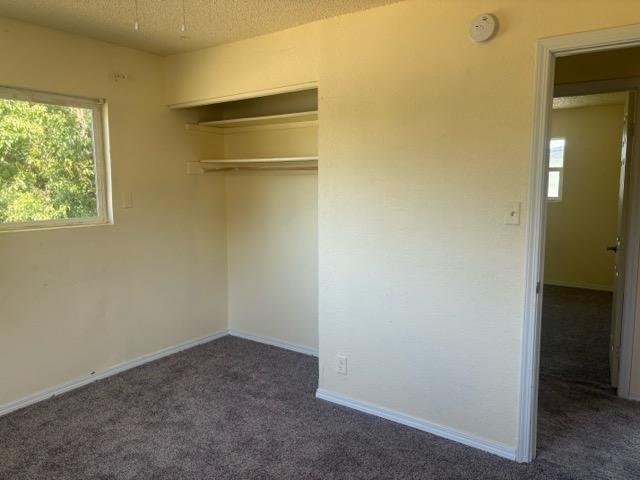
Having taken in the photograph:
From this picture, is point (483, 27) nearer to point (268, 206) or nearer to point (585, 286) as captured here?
point (268, 206)

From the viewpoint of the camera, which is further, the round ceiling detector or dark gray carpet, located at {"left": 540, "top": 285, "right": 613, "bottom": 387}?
dark gray carpet, located at {"left": 540, "top": 285, "right": 613, "bottom": 387}

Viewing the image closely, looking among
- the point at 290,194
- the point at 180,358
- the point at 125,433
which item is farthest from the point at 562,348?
the point at 125,433

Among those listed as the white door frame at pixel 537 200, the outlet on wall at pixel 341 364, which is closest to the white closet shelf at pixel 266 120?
the white door frame at pixel 537 200

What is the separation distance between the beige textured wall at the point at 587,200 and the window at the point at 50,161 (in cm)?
545

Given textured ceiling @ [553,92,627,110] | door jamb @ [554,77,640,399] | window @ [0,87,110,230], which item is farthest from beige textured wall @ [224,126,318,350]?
textured ceiling @ [553,92,627,110]

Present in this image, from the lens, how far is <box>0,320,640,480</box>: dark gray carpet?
232cm

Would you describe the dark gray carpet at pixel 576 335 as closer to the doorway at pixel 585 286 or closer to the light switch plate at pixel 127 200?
the doorway at pixel 585 286

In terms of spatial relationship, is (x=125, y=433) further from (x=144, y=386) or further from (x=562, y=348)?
(x=562, y=348)

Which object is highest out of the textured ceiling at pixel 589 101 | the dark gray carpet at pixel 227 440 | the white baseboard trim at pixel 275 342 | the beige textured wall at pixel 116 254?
the textured ceiling at pixel 589 101

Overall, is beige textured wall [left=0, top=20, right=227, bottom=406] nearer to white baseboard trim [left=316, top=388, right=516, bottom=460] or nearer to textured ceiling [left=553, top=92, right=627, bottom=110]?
white baseboard trim [left=316, top=388, right=516, bottom=460]

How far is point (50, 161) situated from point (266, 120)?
1.59 m

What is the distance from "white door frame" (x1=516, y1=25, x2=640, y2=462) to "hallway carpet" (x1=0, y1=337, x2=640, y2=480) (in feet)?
0.87

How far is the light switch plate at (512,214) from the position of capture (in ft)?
7.51

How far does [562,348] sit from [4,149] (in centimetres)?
450
